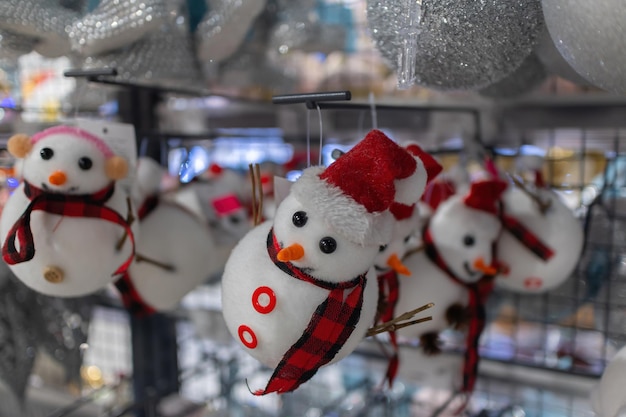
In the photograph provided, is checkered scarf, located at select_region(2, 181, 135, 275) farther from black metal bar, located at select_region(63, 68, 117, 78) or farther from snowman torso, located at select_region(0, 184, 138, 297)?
black metal bar, located at select_region(63, 68, 117, 78)

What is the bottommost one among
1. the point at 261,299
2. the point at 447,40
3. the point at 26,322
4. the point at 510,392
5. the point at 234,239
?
the point at 510,392

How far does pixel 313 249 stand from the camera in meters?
0.42

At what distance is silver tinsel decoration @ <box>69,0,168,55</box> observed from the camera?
0.64 m

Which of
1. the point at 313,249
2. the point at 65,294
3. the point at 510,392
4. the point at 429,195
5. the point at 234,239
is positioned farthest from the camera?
the point at 510,392

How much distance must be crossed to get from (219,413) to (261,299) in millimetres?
507

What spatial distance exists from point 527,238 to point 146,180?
47cm

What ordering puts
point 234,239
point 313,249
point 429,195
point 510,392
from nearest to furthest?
1. point 313,249
2. point 429,195
3. point 234,239
4. point 510,392

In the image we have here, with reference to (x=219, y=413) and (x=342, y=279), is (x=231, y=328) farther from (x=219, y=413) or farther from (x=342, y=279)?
(x=219, y=413)

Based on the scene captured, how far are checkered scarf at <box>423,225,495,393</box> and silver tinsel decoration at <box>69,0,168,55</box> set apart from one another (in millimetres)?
401

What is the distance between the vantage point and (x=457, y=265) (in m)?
0.65

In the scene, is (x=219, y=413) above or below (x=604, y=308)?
below

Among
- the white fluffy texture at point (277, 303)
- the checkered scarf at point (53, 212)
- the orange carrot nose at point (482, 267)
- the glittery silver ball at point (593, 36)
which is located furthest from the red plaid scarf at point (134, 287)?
the glittery silver ball at point (593, 36)

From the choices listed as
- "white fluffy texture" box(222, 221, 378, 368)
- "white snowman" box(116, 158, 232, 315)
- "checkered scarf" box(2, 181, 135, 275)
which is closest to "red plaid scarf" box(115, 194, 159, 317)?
"white snowman" box(116, 158, 232, 315)

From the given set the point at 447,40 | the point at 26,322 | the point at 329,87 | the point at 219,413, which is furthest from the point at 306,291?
the point at 329,87
